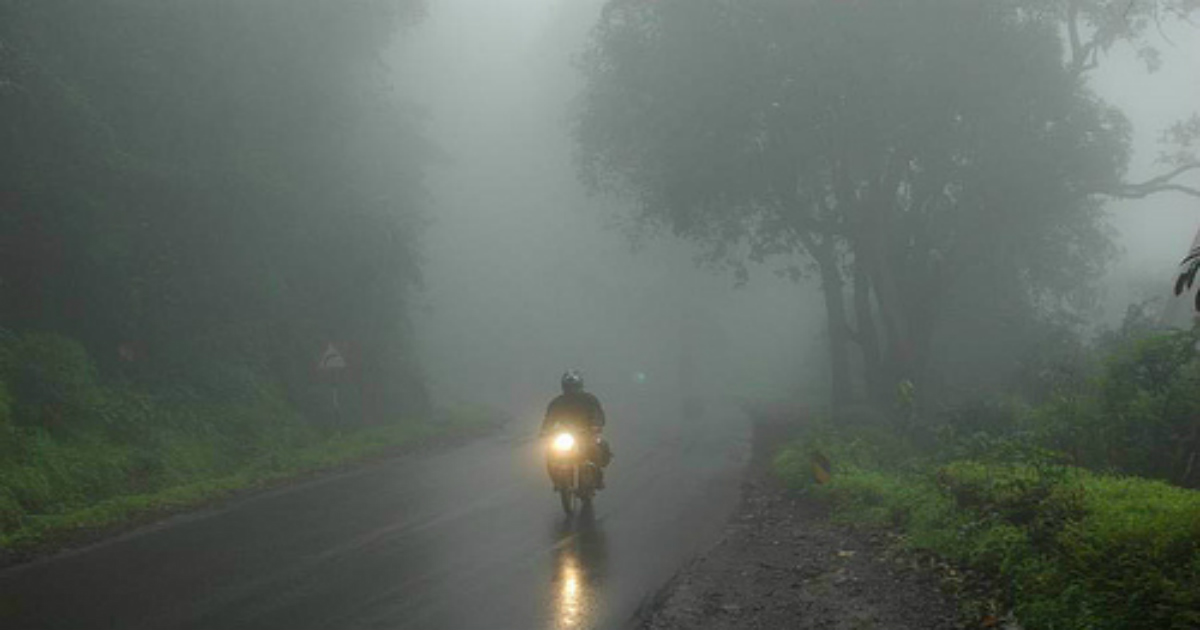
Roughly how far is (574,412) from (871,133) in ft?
47.1

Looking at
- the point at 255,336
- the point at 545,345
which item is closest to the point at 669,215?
the point at 255,336

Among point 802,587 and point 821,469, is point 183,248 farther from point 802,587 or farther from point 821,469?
point 802,587

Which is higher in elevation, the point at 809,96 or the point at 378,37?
the point at 378,37

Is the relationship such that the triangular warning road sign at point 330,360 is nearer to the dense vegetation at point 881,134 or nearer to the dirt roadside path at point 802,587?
the dense vegetation at point 881,134

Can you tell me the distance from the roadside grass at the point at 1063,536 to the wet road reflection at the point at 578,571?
11.1 ft

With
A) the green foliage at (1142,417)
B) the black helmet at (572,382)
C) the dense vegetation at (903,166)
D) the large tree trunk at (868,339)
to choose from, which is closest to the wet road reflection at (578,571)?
the black helmet at (572,382)

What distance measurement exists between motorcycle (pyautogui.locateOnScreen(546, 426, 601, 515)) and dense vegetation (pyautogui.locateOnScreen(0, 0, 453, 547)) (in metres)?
6.95

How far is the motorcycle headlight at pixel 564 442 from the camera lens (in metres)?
14.2

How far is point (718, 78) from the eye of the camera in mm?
26188

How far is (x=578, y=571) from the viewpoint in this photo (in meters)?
10.3

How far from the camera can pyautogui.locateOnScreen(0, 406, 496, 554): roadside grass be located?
13.2 metres

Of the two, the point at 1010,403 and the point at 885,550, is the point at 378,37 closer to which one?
the point at 1010,403

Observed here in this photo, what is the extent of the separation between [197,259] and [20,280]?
4662 mm

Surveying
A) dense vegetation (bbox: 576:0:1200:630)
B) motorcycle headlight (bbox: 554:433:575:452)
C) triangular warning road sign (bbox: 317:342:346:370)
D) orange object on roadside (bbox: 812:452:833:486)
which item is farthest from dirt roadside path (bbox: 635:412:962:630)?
triangular warning road sign (bbox: 317:342:346:370)
